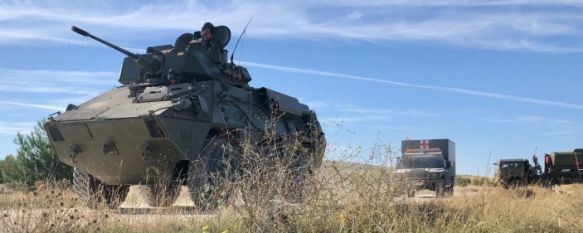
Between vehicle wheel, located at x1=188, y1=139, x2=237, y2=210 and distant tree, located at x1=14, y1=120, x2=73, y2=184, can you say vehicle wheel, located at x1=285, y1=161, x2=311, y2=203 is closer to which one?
vehicle wheel, located at x1=188, y1=139, x2=237, y2=210

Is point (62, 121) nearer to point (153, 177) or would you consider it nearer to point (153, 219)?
point (153, 177)

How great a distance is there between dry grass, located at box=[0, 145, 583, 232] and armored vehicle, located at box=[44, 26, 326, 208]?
2.68m

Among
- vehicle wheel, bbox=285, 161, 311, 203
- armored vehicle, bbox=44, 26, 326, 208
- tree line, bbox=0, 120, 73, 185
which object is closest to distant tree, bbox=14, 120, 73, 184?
tree line, bbox=0, 120, 73, 185

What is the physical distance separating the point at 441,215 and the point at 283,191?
6.25 ft

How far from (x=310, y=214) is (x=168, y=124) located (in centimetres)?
474

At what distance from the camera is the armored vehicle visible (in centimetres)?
1136

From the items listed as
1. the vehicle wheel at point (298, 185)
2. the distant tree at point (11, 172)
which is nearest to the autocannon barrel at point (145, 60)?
the vehicle wheel at point (298, 185)

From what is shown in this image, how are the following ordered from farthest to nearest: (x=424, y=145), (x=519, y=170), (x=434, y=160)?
(x=424, y=145)
(x=434, y=160)
(x=519, y=170)

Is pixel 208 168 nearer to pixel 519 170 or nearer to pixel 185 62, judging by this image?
pixel 185 62

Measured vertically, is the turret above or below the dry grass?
above

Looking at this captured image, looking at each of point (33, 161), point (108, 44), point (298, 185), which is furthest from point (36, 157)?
point (298, 185)

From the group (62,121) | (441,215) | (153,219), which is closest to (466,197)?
(441,215)

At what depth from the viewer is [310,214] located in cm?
713

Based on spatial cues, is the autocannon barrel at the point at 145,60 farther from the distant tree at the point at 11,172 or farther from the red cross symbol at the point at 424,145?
the red cross symbol at the point at 424,145
